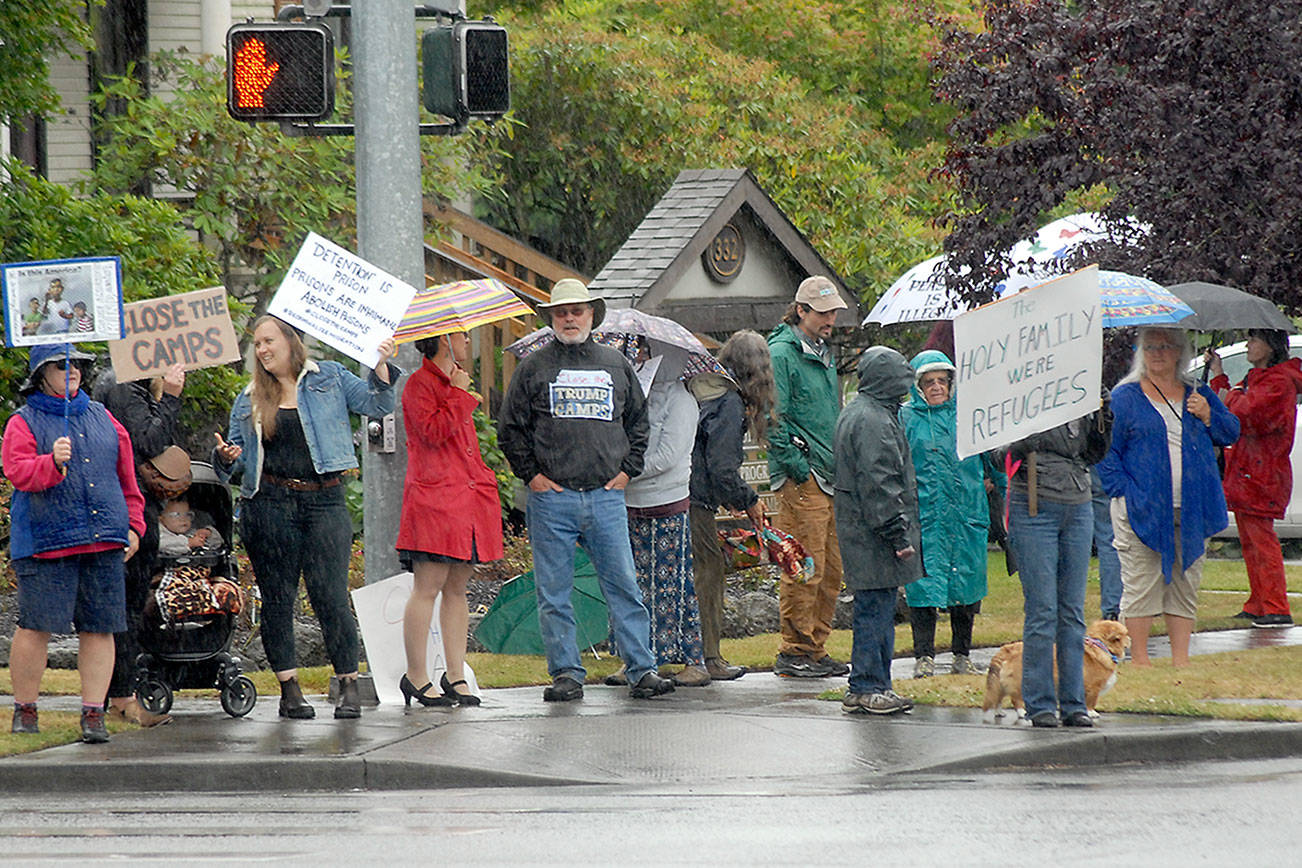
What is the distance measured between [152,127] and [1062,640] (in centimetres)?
953

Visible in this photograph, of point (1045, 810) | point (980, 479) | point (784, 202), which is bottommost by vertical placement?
point (1045, 810)

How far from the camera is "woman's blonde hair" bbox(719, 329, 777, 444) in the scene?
11219 mm

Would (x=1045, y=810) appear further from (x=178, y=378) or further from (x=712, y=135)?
(x=712, y=135)

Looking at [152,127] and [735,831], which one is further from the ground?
[152,127]

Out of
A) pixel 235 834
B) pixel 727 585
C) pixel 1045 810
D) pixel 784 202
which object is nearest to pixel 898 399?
pixel 1045 810

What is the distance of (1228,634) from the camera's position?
13.3 metres

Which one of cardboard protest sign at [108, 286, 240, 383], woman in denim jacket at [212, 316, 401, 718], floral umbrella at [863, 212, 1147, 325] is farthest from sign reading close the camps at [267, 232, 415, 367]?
floral umbrella at [863, 212, 1147, 325]

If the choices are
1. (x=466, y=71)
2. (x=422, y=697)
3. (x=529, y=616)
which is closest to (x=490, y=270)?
(x=529, y=616)

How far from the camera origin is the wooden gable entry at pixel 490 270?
1722cm

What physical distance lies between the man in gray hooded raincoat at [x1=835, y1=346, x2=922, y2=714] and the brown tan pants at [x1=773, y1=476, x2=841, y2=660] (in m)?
1.55

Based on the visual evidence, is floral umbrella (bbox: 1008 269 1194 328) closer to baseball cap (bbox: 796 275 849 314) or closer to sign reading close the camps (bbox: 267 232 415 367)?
baseball cap (bbox: 796 275 849 314)

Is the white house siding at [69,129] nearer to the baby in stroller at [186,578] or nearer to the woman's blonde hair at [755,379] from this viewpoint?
the woman's blonde hair at [755,379]

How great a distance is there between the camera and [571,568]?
10289mm

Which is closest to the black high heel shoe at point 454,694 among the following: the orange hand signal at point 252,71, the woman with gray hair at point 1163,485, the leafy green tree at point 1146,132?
the orange hand signal at point 252,71
